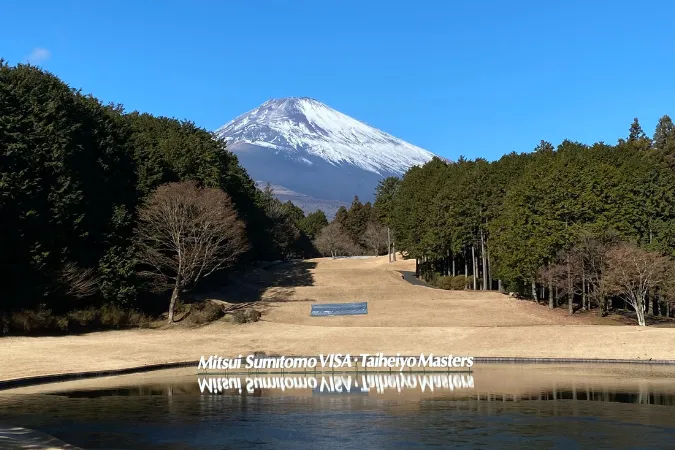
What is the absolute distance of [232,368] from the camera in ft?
123

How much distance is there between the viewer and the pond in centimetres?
1947

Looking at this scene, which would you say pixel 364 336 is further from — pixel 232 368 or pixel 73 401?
pixel 73 401

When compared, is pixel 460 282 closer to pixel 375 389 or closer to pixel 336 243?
pixel 375 389

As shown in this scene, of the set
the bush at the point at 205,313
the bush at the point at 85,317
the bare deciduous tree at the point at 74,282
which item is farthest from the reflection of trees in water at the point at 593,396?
the bare deciduous tree at the point at 74,282

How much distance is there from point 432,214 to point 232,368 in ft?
162

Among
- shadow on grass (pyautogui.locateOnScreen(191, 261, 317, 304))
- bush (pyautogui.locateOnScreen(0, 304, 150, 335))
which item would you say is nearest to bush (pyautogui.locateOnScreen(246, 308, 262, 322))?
bush (pyautogui.locateOnScreen(0, 304, 150, 335))

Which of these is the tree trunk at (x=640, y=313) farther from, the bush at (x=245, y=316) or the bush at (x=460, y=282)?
the bush at (x=245, y=316)

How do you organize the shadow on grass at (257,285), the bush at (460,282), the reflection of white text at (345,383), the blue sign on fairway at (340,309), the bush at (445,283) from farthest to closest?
the bush at (445,283), the bush at (460,282), the shadow on grass at (257,285), the blue sign on fairway at (340,309), the reflection of white text at (345,383)

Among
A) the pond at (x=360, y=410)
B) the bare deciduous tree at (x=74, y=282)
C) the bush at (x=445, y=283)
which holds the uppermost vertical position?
the bare deciduous tree at (x=74, y=282)

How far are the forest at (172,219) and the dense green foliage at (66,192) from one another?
0.36 ft

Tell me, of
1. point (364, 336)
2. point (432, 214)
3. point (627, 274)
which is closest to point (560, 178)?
point (627, 274)

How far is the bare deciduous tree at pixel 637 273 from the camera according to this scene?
53.5 m

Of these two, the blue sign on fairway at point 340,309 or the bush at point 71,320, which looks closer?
the bush at point 71,320

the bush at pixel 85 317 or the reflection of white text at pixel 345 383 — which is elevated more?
the bush at pixel 85 317
